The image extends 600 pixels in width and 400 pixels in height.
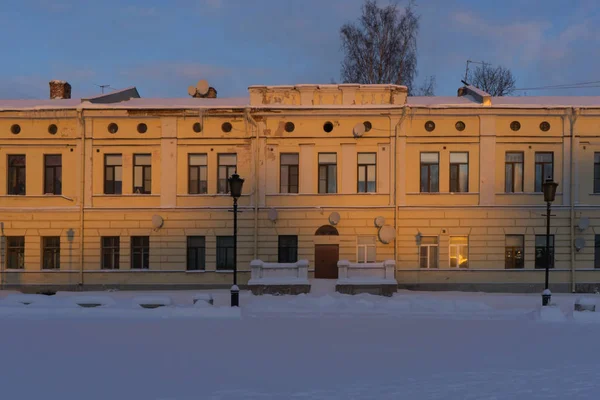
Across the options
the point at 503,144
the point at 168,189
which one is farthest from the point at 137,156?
the point at 503,144

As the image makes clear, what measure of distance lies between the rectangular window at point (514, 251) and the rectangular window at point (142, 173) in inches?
602

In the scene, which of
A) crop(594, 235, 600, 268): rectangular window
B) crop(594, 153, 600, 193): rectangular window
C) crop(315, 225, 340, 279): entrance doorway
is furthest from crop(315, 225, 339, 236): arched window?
crop(594, 153, 600, 193): rectangular window

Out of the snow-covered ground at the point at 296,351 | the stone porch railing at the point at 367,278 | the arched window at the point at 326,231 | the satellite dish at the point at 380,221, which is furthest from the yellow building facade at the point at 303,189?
the snow-covered ground at the point at 296,351

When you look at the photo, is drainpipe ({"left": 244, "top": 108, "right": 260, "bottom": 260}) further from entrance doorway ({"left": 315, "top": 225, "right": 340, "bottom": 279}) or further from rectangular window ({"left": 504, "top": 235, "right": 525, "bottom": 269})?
rectangular window ({"left": 504, "top": 235, "right": 525, "bottom": 269})

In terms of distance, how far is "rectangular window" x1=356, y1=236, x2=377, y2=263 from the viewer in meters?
23.9

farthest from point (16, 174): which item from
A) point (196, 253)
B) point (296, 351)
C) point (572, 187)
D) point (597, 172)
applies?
point (597, 172)

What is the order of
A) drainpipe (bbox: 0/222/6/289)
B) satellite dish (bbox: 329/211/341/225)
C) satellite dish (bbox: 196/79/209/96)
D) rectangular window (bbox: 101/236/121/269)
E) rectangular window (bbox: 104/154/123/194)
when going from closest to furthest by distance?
satellite dish (bbox: 329/211/341/225) < drainpipe (bbox: 0/222/6/289) < rectangular window (bbox: 101/236/121/269) < rectangular window (bbox: 104/154/123/194) < satellite dish (bbox: 196/79/209/96)

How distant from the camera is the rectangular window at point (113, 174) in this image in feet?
81.1

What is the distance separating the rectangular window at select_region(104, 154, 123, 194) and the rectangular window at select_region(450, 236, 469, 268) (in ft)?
47.1

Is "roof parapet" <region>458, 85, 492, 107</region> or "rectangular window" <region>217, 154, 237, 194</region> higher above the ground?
"roof parapet" <region>458, 85, 492, 107</region>

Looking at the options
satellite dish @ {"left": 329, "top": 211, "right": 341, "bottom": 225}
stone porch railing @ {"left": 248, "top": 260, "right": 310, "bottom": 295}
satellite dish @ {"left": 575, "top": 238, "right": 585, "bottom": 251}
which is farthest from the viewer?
satellite dish @ {"left": 329, "top": 211, "right": 341, "bottom": 225}

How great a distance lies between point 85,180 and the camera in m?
24.5

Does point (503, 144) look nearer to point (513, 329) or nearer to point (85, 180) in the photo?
point (513, 329)

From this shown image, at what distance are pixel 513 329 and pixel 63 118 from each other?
64.7ft
